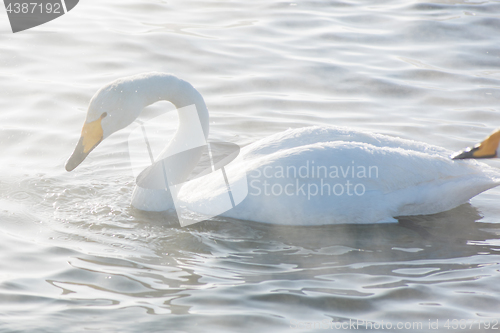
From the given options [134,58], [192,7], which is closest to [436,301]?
[134,58]

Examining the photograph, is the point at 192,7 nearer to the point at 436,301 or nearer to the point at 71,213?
the point at 71,213

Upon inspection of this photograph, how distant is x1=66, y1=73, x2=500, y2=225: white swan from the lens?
5.69 m

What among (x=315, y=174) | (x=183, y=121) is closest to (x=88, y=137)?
(x=183, y=121)

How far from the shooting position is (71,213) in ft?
20.1

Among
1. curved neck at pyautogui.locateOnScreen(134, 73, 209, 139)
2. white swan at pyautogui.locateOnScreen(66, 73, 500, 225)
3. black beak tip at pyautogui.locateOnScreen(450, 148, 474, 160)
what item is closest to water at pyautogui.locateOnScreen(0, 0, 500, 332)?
white swan at pyautogui.locateOnScreen(66, 73, 500, 225)

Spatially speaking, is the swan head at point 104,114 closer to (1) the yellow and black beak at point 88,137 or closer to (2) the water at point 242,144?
(1) the yellow and black beak at point 88,137

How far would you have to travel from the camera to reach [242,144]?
8.22 metres

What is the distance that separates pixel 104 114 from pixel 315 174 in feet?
6.64

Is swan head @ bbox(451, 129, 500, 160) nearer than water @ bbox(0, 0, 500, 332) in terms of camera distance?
No

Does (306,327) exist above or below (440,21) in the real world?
below

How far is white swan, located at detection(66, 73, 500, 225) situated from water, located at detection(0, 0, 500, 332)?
7.4 inches

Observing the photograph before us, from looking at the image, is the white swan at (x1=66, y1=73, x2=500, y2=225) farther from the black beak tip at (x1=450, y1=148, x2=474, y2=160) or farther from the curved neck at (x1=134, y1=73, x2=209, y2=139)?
the black beak tip at (x1=450, y1=148, x2=474, y2=160)

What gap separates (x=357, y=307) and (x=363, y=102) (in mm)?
5622

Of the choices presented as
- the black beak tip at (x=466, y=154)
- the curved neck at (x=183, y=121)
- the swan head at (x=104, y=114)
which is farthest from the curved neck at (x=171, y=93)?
the black beak tip at (x=466, y=154)
